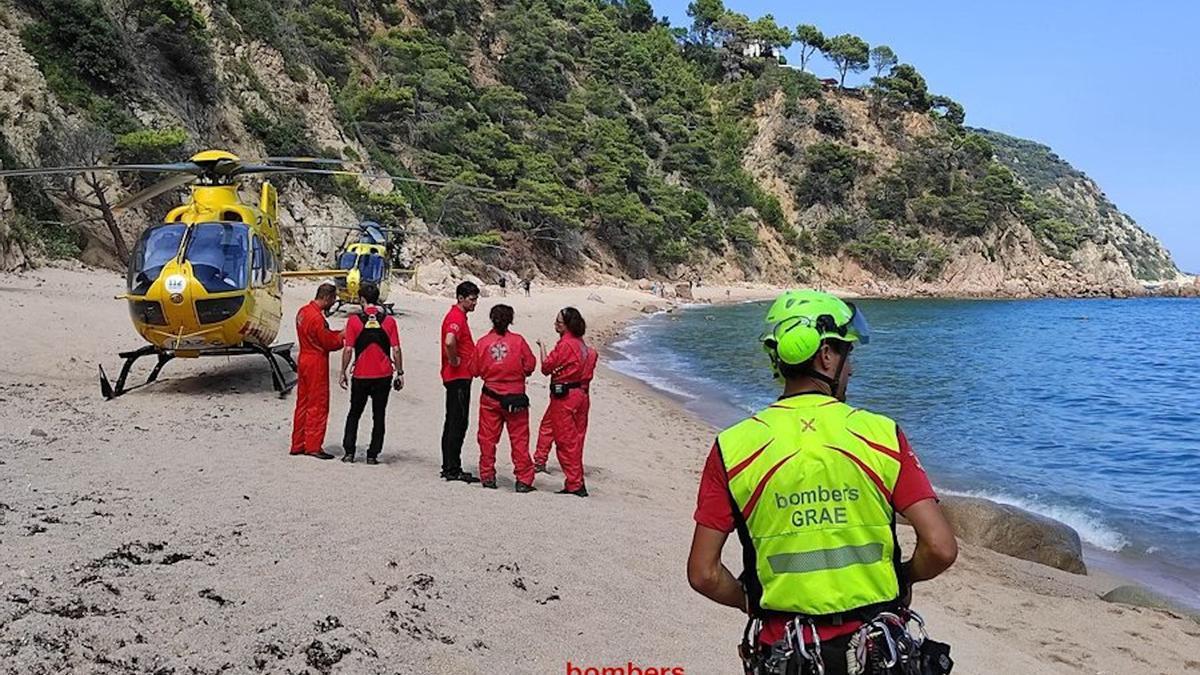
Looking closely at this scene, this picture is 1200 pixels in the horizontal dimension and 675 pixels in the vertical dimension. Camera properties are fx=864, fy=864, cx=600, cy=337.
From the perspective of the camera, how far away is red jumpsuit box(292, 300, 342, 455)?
27.6ft

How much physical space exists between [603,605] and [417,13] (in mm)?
70780

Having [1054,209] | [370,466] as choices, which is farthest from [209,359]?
[1054,209]

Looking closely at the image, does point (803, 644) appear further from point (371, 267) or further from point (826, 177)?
point (826, 177)

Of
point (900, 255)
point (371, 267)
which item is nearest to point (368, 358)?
point (371, 267)

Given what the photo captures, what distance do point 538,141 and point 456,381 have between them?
6082 centimetres

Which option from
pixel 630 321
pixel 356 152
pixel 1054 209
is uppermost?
pixel 1054 209

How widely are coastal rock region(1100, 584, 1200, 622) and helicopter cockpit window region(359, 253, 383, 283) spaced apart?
19.7 m

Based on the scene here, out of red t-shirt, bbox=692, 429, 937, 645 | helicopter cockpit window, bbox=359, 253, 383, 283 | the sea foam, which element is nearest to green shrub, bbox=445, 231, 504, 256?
helicopter cockpit window, bbox=359, 253, 383, 283

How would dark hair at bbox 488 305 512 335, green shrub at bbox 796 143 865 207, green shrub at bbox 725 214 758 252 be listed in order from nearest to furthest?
dark hair at bbox 488 305 512 335
green shrub at bbox 725 214 758 252
green shrub at bbox 796 143 865 207

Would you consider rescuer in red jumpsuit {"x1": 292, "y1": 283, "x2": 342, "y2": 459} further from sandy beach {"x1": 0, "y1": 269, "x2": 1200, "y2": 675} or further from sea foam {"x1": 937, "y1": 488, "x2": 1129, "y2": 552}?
sea foam {"x1": 937, "y1": 488, "x2": 1129, "y2": 552}

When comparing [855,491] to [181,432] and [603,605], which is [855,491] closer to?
[603,605]

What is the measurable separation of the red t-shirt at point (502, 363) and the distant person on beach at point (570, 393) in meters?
0.27

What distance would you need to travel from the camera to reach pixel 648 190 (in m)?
72.2

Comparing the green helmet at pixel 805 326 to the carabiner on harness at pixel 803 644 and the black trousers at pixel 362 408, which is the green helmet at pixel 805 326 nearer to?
the carabiner on harness at pixel 803 644
